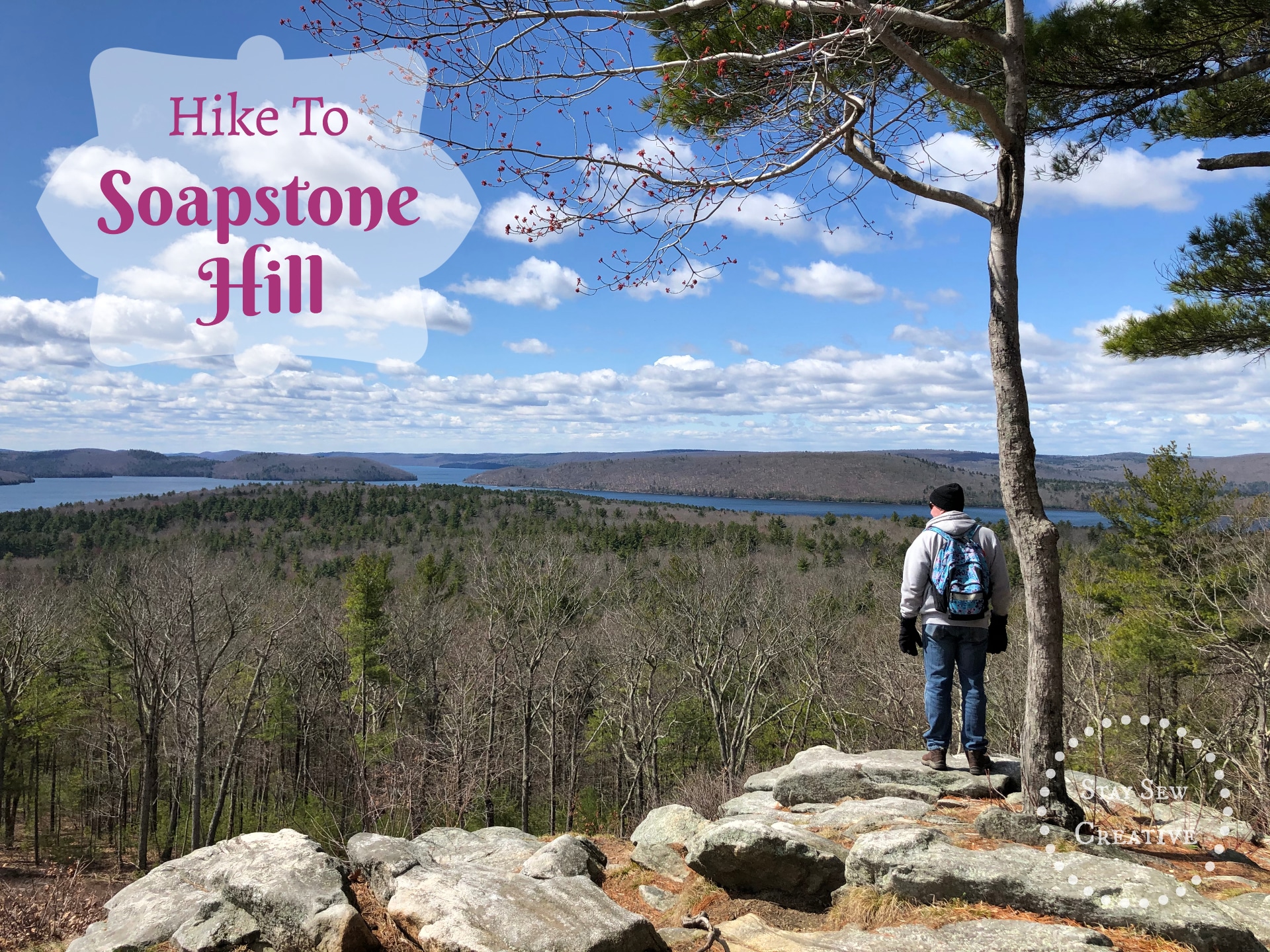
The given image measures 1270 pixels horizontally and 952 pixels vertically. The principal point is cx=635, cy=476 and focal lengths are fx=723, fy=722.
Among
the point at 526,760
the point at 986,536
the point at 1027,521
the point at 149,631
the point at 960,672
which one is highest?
the point at 1027,521

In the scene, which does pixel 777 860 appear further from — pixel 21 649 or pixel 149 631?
pixel 21 649

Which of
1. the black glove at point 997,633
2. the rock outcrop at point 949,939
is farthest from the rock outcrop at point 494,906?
the black glove at point 997,633

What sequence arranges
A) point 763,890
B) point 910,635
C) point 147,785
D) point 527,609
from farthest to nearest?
point 527,609 < point 147,785 < point 910,635 < point 763,890

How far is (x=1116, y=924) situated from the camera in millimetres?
3586

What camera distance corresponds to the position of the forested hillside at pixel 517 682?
19547mm

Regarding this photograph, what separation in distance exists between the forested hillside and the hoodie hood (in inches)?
369

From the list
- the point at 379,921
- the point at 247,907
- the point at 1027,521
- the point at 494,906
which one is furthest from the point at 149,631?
the point at 1027,521

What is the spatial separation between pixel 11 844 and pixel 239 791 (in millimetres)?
8629

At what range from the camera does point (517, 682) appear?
31.0 m

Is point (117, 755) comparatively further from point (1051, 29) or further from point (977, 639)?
point (1051, 29)

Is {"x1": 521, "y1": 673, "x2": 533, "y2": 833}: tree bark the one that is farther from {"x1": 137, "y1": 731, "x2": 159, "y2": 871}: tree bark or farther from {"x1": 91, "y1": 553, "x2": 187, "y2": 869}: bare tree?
{"x1": 137, "y1": 731, "x2": 159, "y2": 871}: tree bark

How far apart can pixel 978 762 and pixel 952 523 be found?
192cm

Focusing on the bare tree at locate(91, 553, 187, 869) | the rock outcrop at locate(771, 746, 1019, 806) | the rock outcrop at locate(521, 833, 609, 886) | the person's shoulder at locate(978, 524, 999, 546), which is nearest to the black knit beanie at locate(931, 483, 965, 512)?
the person's shoulder at locate(978, 524, 999, 546)

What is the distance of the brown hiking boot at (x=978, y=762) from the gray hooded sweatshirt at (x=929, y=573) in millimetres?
1082
